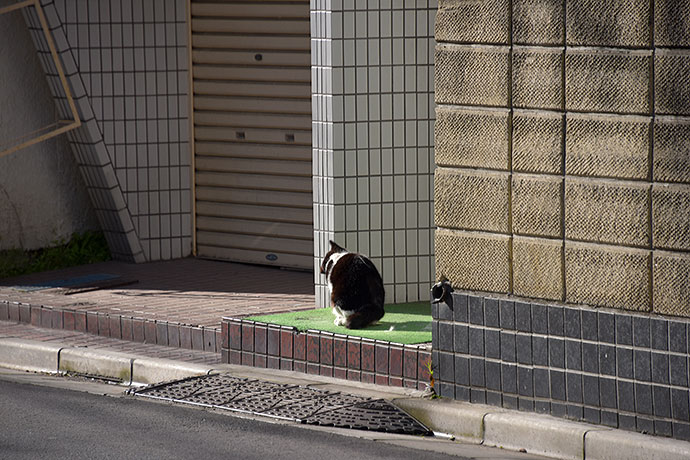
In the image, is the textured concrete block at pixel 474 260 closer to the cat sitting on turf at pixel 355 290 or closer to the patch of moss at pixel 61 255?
the cat sitting on turf at pixel 355 290

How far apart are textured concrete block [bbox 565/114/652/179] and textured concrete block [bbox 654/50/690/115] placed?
5.8 inches

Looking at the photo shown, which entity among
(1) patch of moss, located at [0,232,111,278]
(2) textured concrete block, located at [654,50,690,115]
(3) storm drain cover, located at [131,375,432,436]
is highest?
(2) textured concrete block, located at [654,50,690,115]

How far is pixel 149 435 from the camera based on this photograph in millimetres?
7656

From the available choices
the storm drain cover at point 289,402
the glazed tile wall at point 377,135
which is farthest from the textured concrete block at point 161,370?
the glazed tile wall at point 377,135

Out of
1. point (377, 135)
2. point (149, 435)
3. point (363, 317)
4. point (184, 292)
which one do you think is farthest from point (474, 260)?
point (184, 292)

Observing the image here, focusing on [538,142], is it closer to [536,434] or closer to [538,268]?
A: [538,268]

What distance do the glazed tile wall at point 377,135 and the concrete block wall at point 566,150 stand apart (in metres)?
2.06

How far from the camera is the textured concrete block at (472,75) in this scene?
7.73 meters

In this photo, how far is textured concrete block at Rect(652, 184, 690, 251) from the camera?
693 centimetres

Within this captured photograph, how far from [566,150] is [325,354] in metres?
2.32

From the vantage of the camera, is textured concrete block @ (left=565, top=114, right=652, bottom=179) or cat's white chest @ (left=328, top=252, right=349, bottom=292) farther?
cat's white chest @ (left=328, top=252, right=349, bottom=292)

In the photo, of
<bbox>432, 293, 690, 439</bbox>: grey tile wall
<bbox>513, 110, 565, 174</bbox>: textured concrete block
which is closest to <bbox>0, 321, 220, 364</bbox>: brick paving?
<bbox>432, 293, 690, 439</bbox>: grey tile wall

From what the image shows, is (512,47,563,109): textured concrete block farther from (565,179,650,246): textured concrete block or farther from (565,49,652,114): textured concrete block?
(565,179,650,246): textured concrete block

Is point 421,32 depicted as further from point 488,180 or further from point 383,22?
point 488,180
